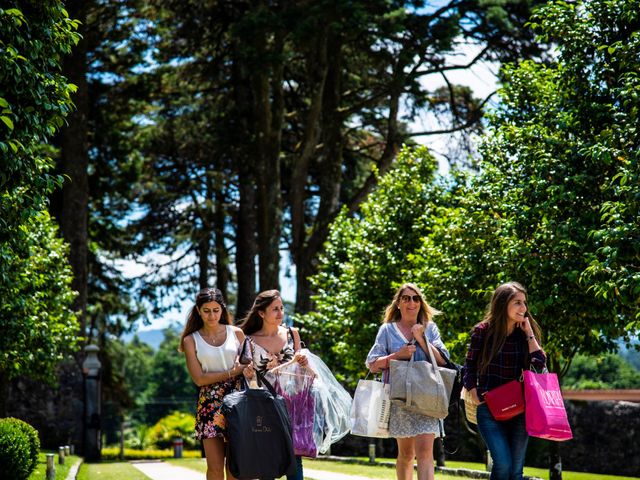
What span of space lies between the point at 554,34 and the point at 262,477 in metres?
8.03

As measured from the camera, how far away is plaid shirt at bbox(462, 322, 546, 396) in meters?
7.50

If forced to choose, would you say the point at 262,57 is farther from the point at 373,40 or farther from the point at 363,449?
the point at 363,449

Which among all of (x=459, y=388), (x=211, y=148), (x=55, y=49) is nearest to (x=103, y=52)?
(x=211, y=148)

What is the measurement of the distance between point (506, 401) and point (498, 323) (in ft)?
1.95

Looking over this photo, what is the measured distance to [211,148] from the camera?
30.5 meters

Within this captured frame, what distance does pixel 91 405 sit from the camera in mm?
27984

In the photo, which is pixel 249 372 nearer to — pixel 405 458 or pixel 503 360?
pixel 405 458

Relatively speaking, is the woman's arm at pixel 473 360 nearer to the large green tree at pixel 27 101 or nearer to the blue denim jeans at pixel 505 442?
the blue denim jeans at pixel 505 442

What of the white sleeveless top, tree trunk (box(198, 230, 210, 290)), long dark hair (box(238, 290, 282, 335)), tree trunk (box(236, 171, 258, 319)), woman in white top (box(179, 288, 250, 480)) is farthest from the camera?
tree trunk (box(198, 230, 210, 290))

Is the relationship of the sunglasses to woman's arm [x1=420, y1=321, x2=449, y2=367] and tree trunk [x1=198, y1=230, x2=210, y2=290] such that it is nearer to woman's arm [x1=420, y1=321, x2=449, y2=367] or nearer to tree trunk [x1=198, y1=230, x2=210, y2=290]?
woman's arm [x1=420, y1=321, x2=449, y2=367]

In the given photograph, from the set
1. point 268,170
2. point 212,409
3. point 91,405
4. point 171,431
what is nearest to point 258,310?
point 212,409

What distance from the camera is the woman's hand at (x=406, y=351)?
26.7 feet

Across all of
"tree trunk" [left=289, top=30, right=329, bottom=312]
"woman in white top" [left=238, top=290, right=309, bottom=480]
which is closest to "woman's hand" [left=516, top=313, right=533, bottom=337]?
"woman in white top" [left=238, top=290, right=309, bottom=480]

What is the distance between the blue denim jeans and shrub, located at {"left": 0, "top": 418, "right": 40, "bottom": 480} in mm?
8068
